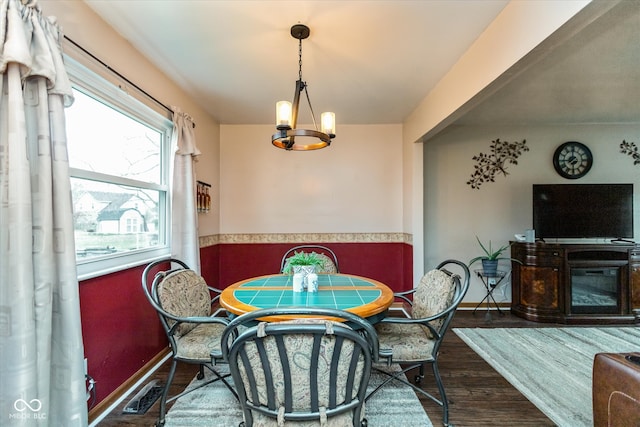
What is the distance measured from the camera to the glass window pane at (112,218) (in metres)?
1.82

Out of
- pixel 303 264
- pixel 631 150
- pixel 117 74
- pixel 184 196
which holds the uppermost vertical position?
pixel 117 74

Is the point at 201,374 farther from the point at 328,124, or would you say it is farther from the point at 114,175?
the point at 328,124

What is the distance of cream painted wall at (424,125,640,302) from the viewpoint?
388 centimetres

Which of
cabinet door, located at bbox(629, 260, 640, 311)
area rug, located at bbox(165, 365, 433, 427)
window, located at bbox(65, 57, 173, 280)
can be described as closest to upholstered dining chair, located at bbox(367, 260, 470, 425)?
area rug, located at bbox(165, 365, 433, 427)

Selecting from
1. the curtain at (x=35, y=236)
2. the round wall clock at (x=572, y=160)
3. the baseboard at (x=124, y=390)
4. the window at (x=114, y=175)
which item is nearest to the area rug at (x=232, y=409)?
the baseboard at (x=124, y=390)

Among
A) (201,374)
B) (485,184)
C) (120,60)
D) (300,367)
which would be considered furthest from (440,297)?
(485,184)

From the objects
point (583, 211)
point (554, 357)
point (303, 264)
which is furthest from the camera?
point (583, 211)

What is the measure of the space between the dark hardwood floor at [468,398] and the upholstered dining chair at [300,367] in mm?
1134

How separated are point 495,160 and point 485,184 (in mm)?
350

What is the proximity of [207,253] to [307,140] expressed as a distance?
6.57 ft

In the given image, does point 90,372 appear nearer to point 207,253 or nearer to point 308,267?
point 308,267

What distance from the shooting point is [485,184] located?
3.98m

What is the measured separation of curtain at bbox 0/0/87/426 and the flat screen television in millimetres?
4524

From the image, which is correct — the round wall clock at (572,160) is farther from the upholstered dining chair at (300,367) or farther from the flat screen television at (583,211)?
the upholstered dining chair at (300,367)
